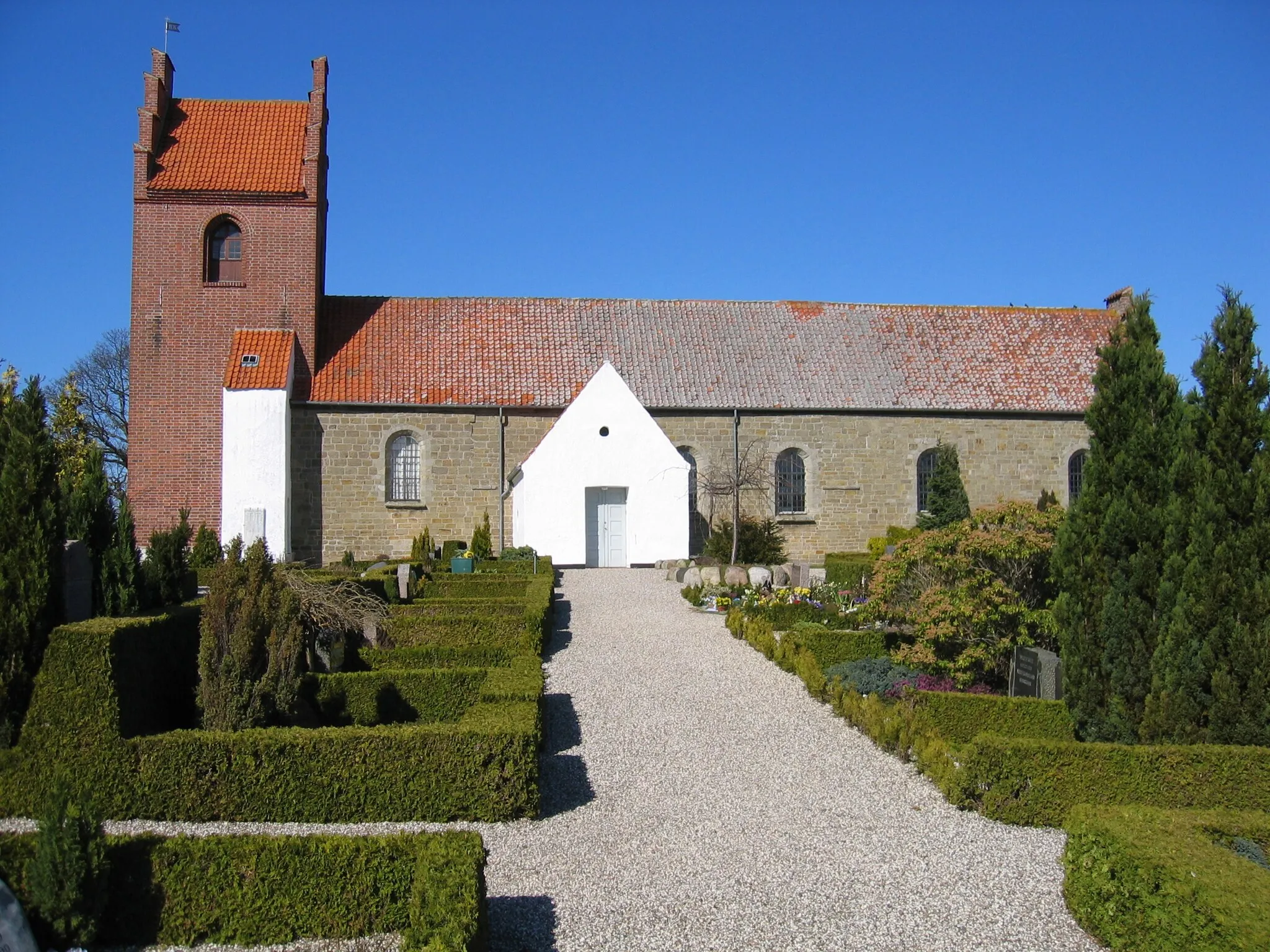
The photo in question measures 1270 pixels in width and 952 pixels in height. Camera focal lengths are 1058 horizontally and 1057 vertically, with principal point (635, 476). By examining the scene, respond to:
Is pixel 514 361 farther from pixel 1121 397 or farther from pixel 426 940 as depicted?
pixel 426 940

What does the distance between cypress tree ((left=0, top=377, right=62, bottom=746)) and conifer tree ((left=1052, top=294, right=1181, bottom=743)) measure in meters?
8.10

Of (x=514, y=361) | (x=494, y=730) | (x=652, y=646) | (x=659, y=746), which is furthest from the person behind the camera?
(x=514, y=361)

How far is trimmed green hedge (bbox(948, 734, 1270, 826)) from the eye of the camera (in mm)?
7520

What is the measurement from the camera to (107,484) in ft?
35.7

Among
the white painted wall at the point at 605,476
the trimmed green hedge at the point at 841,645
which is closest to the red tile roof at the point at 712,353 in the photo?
the white painted wall at the point at 605,476

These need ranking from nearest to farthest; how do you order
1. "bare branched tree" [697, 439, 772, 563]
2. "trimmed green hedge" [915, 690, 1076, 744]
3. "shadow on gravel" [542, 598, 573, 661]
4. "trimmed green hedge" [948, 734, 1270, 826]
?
"trimmed green hedge" [948, 734, 1270, 826] → "trimmed green hedge" [915, 690, 1076, 744] → "shadow on gravel" [542, 598, 573, 661] → "bare branched tree" [697, 439, 772, 563]

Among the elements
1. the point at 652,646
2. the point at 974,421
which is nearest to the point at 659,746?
the point at 652,646

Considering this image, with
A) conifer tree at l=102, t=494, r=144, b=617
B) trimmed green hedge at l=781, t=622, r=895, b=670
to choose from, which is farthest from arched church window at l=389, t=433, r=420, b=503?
conifer tree at l=102, t=494, r=144, b=617

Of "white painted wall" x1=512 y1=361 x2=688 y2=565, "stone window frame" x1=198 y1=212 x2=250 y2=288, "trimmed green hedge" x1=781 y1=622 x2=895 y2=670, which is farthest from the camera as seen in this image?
"stone window frame" x1=198 y1=212 x2=250 y2=288

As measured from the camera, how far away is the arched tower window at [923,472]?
26.4 meters

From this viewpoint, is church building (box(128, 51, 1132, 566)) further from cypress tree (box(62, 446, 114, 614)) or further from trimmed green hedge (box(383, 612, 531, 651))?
cypress tree (box(62, 446, 114, 614))

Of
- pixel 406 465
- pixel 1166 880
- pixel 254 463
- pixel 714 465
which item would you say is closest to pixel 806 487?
pixel 714 465

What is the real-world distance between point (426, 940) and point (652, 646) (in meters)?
9.56

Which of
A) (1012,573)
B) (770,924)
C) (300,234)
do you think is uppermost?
(300,234)
